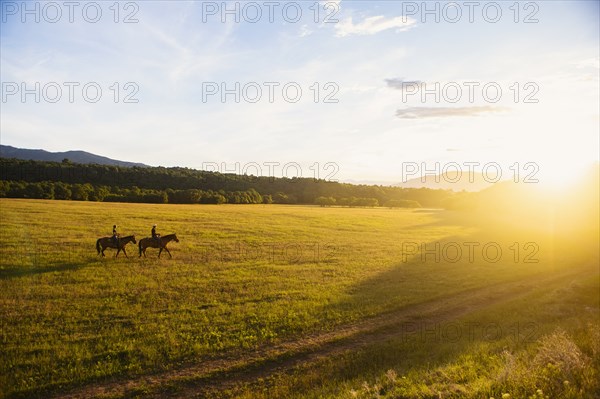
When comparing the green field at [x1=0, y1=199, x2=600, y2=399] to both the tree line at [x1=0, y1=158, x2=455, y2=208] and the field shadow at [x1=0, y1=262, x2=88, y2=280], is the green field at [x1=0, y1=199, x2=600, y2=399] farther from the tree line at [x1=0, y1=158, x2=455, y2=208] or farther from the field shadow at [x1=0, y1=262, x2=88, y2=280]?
the tree line at [x1=0, y1=158, x2=455, y2=208]

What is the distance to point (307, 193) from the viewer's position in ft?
462

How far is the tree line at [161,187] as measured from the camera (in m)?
87.7

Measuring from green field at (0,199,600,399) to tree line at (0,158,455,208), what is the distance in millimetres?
58659

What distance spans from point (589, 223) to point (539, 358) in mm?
67522

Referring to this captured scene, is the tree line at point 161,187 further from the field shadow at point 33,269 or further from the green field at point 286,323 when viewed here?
the field shadow at point 33,269

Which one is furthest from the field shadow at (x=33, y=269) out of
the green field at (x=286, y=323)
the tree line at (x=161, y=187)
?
the tree line at (x=161, y=187)

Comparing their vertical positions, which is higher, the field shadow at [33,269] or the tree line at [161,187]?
the tree line at [161,187]

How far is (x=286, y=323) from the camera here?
16719 mm

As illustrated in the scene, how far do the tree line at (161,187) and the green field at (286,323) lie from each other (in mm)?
58659

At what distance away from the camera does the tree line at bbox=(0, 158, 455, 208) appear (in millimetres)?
87725

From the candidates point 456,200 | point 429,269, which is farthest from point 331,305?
point 456,200

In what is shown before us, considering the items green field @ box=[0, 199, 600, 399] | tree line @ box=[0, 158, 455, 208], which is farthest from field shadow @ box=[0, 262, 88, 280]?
tree line @ box=[0, 158, 455, 208]

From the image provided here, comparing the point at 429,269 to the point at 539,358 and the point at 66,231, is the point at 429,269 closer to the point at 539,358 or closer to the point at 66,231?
the point at 539,358

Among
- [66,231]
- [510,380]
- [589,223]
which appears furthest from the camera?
[589,223]
